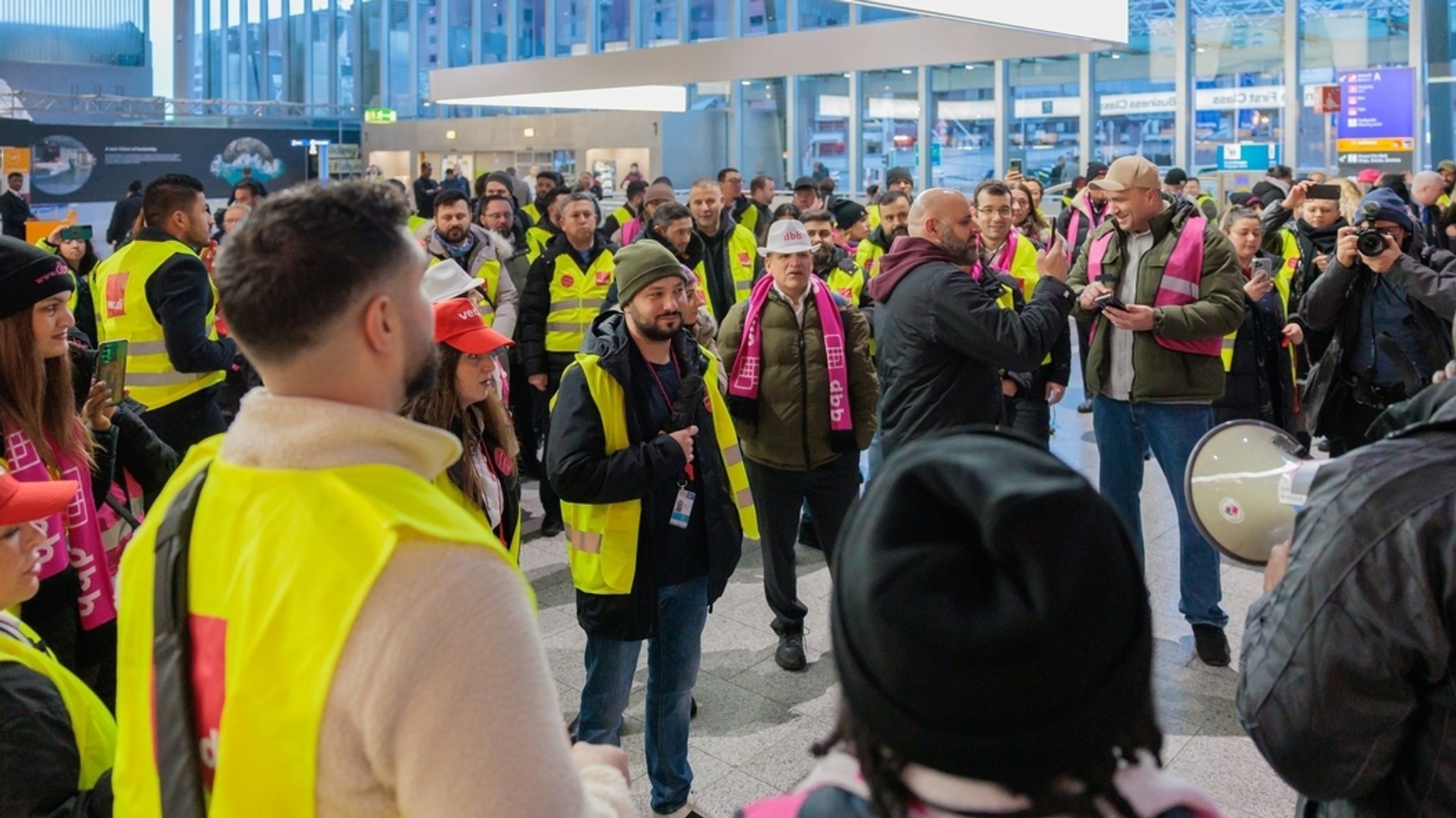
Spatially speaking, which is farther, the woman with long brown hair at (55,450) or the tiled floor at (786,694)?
the tiled floor at (786,694)

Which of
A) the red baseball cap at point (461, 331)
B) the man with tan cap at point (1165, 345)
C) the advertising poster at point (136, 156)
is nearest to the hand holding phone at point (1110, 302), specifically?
the man with tan cap at point (1165, 345)

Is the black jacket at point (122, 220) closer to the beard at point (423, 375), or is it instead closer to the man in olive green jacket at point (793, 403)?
the man in olive green jacket at point (793, 403)

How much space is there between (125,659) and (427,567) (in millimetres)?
451

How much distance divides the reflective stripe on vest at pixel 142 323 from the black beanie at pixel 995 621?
4171mm

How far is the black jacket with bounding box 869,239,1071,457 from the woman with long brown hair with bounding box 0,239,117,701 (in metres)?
2.45

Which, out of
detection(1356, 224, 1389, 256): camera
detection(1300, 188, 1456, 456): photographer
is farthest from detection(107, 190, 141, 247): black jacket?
detection(1356, 224, 1389, 256): camera

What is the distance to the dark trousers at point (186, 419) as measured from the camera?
4.58m

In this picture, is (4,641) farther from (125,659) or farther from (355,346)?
(355,346)

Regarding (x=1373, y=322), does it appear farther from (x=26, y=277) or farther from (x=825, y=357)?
(x=26, y=277)

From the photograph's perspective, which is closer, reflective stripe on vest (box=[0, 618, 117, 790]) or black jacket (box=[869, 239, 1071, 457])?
reflective stripe on vest (box=[0, 618, 117, 790])

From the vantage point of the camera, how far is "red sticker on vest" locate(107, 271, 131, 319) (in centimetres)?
450

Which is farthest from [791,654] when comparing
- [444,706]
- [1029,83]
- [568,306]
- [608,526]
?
[1029,83]

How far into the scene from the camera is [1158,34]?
16.2 metres

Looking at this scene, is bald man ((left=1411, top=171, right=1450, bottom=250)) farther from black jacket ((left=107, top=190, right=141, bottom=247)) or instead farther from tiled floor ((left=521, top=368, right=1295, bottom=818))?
black jacket ((left=107, top=190, right=141, bottom=247))
